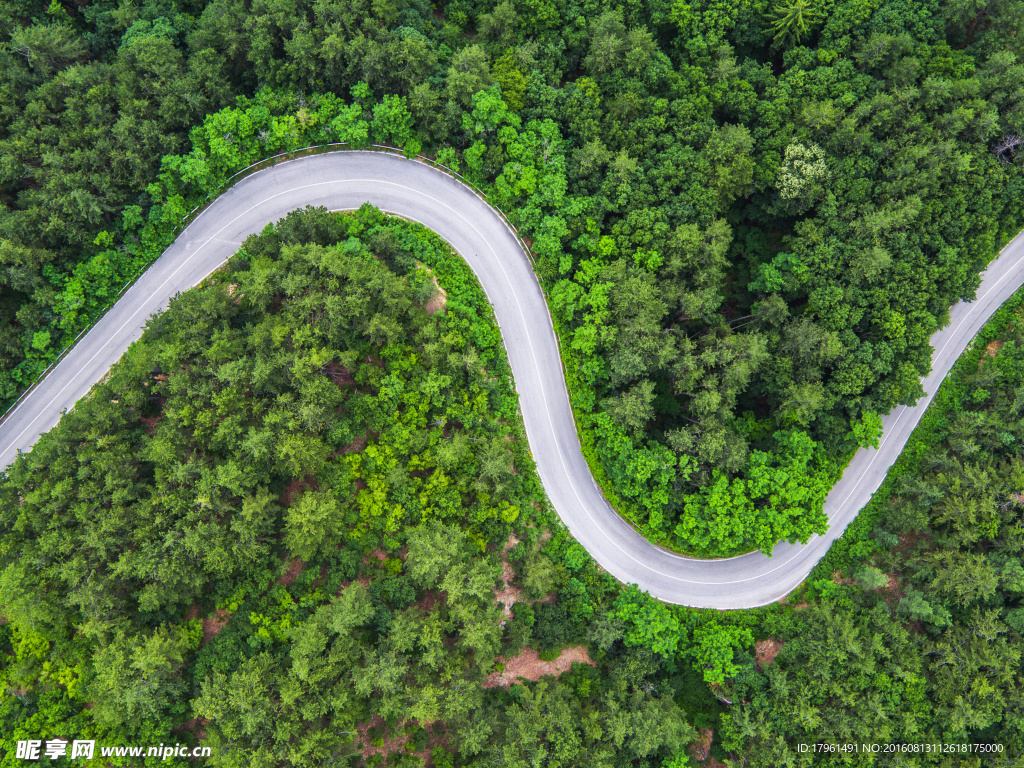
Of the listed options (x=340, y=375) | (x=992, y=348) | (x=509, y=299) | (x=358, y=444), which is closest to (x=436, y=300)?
(x=509, y=299)

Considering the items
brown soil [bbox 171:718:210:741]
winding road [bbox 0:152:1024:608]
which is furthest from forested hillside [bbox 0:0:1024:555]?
brown soil [bbox 171:718:210:741]

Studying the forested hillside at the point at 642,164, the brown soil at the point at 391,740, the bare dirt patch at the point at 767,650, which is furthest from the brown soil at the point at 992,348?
the brown soil at the point at 391,740

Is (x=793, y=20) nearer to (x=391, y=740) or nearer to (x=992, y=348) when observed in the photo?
(x=992, y=348)

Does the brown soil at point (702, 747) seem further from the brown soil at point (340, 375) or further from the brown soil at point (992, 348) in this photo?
the brown soil at point (992, 348)

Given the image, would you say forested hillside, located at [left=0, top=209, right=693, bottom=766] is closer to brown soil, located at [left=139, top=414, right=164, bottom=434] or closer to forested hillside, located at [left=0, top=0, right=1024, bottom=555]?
brown soil, located at [left=139, top=414, right=164, bottom=434]

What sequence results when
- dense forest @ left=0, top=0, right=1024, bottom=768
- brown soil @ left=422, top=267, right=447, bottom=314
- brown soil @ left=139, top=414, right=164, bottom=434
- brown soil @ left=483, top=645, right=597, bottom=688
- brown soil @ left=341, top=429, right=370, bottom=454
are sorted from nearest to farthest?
dense forest @ left=0, top=0, right=1024, bottom=768 → brown soil @ left=139, top=414, right=164, bottom=434 → brown soil @ left=341, top=429, right=370, bottom=454 → brown soil @ left=483, top=645, right=597, bottom=688 → brown soil @ left=422, top=267, right=447, bottom=314
